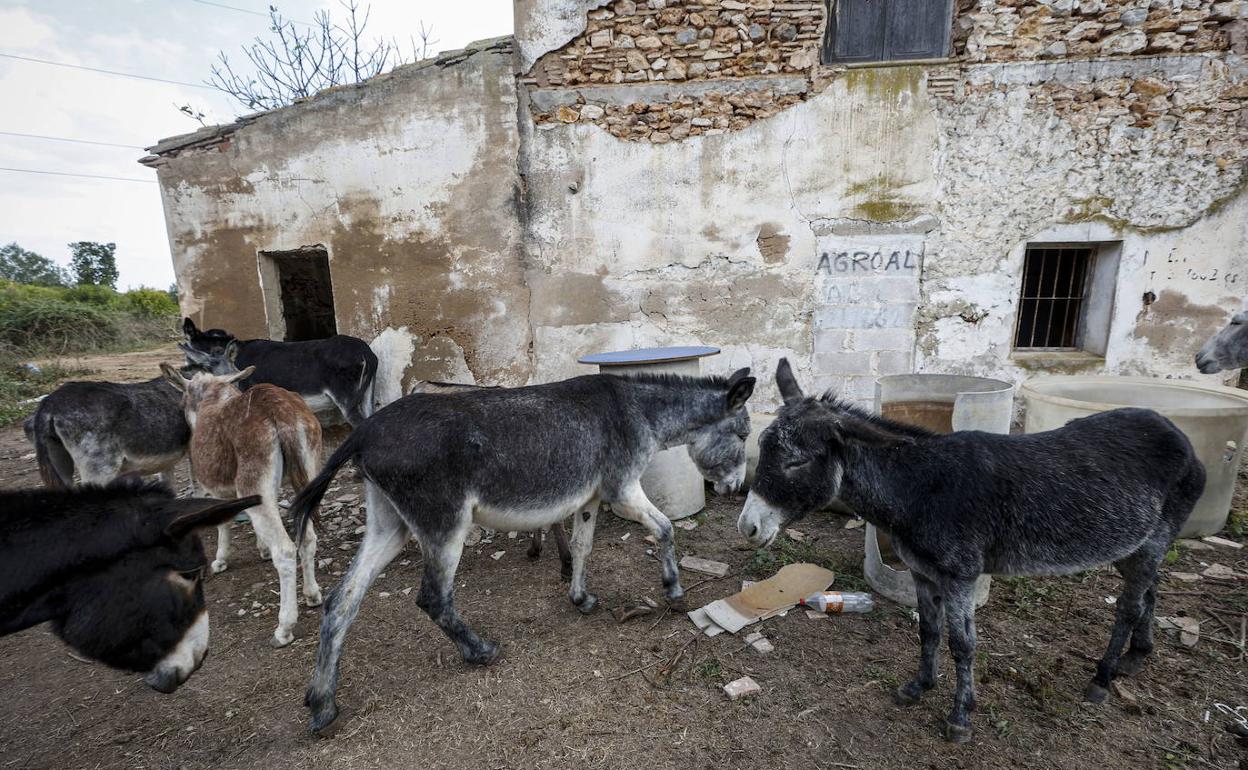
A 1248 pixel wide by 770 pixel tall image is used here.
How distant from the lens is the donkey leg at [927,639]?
2.52 m

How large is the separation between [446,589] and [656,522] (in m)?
1.37

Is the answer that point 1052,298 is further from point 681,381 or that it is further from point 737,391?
point 681,381

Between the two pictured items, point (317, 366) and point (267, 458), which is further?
point (317, 366)

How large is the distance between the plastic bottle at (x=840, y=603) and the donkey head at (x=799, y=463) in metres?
1.13

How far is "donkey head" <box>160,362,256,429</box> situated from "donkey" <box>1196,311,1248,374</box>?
8.23 m

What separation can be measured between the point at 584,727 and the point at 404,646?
1.43m

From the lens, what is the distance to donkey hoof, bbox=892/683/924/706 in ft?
8.34

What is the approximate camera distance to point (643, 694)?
271 centimetres

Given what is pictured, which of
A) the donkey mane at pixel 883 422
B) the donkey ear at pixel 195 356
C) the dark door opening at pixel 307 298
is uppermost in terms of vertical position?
the dark door opening at pixel 307 298

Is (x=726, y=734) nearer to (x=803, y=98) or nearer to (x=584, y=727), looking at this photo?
(x=584, y=727)

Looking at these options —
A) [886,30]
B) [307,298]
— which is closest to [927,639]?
[886,30]

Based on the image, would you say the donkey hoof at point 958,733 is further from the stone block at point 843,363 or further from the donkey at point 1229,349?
the donkey at point 1229,349

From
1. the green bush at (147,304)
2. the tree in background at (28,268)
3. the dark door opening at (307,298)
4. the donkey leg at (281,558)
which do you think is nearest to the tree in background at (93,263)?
the tree in background at (28,268)

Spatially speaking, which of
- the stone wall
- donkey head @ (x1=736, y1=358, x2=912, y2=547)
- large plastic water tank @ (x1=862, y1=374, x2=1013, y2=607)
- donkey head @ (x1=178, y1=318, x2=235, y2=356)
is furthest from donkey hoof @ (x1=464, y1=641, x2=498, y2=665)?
the stone wall
